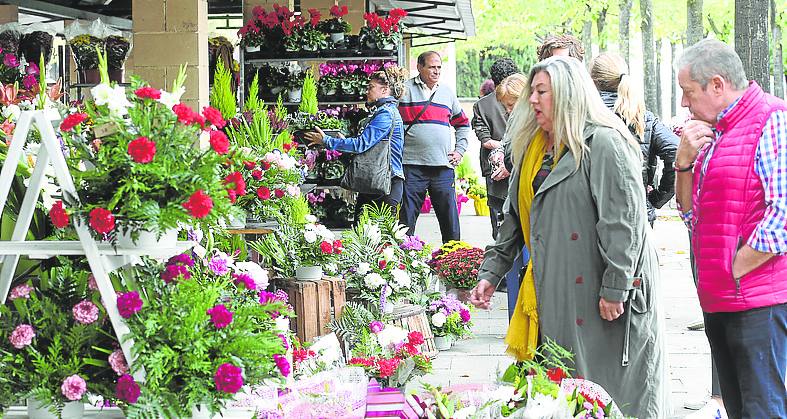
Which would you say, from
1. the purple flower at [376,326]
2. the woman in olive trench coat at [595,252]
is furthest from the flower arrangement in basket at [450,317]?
the woman in olive trench coat at [595,252]

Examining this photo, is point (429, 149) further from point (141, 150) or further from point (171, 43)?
point (141, 150)

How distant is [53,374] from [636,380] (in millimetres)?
2133

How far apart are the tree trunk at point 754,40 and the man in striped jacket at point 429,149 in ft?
8.00

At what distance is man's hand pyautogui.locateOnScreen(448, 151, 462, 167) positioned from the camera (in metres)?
9.20

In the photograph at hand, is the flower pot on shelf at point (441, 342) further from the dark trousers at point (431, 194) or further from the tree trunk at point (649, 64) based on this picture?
the tree trunk at point (649, 64)

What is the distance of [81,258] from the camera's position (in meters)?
3.26

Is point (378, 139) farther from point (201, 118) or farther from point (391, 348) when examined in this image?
point (201, 118)

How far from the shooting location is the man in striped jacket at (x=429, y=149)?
909 centimetres

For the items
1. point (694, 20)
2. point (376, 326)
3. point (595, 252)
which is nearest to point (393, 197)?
point (376, 326)

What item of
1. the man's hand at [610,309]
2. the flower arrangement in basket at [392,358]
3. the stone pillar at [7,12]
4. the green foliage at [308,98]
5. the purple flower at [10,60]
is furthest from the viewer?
the stone pillar at [7,12]

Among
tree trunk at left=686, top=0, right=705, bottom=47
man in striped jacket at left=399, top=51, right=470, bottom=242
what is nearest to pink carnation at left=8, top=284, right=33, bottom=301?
man in striped jacket at left=399, top=51, right=470, bottom=242

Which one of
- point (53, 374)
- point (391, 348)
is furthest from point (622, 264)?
point (53, 374)

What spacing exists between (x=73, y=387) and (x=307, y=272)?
346 cm

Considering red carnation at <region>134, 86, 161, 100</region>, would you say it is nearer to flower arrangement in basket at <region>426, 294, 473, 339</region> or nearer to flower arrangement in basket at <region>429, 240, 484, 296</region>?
flower arrangement in basket at <region>426, 294, 473, 339</region>
